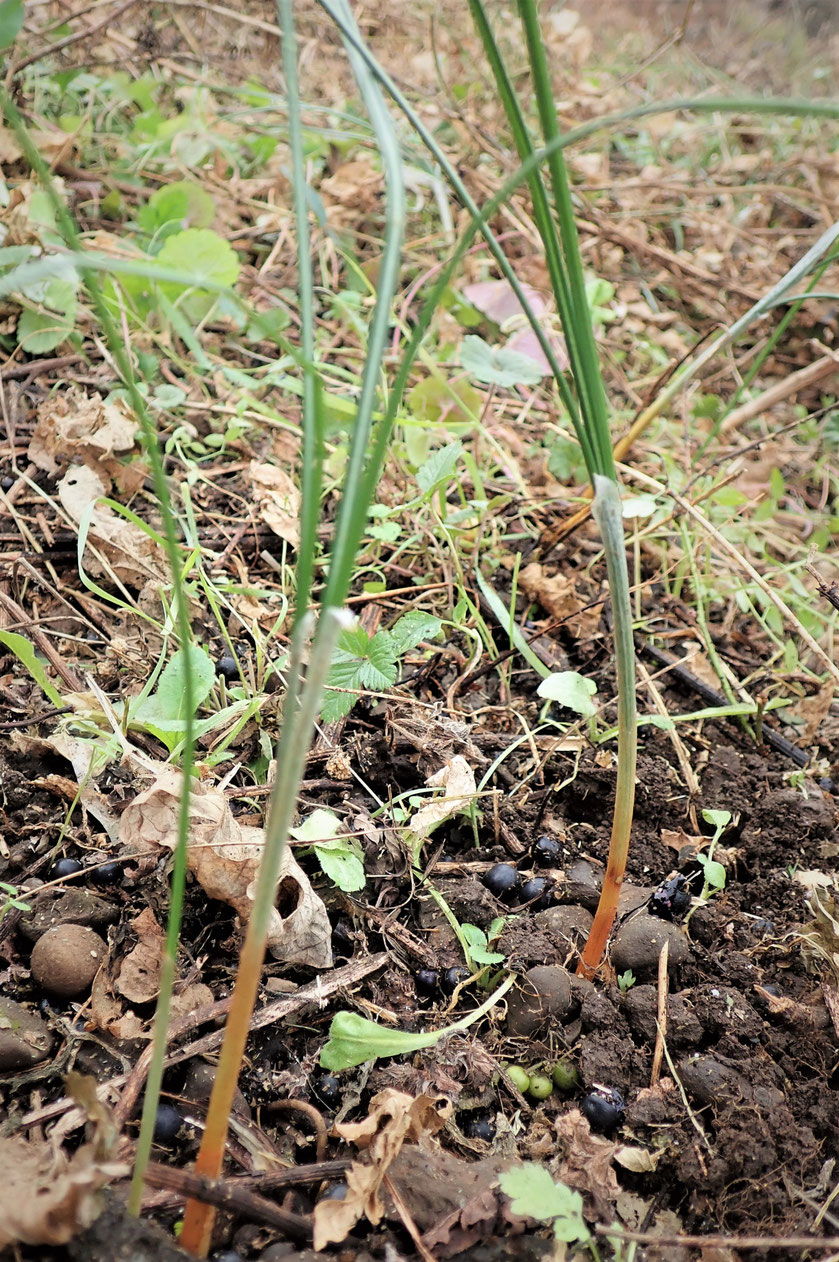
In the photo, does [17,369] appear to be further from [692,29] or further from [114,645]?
[692,29]

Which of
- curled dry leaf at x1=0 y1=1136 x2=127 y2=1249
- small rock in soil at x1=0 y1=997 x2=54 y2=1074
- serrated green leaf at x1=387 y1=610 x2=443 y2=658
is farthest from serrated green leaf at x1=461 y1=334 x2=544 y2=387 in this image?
curled dry leaf at x1=0 y1=1136 x2=127 y2=1249

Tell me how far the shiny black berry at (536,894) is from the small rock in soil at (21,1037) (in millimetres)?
620

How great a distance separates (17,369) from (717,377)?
6.30ft

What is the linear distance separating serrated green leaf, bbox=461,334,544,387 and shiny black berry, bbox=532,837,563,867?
0.91 meters

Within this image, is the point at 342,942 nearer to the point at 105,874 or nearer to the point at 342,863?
the point at 342,863

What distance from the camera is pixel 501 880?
124 cm

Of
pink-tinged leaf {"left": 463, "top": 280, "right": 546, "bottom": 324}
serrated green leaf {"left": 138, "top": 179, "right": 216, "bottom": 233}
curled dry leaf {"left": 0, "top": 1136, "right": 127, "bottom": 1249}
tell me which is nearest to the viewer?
curled dry leaf {"left": 0, "top": 1136, "right": 127, "bottom": 1249}

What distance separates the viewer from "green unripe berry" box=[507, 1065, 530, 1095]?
104 centimetres

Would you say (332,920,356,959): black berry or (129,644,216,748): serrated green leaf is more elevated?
(129,644,216,748): serrated green leaf

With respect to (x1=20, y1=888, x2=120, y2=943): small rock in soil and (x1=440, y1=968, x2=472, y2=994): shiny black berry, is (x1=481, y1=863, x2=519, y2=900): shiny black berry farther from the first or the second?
(x1=20, y1=888, x2=120, y2=943): small rock in soil

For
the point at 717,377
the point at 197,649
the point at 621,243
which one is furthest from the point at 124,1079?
the point at 621,243

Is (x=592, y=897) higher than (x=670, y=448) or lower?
lower

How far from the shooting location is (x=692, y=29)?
604cm

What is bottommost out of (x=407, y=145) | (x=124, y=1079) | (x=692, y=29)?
(x=124, y=1079)
